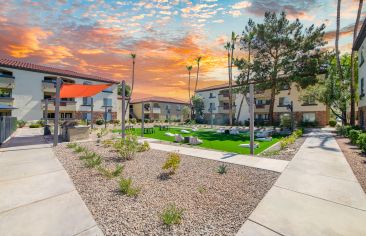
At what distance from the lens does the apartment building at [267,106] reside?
33906mm

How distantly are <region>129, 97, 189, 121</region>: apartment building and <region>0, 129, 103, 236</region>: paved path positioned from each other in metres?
47.4

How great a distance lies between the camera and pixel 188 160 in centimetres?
859

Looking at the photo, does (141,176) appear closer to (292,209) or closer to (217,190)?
(217,190)

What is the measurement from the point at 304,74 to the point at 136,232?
108ft

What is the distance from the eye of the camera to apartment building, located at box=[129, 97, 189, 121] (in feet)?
179

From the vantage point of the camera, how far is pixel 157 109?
181 ft

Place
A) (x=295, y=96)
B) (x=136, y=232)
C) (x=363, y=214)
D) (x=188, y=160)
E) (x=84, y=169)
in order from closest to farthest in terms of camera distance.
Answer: (x=136, y=232), (x=363, y=214), (x=84, y=169), (x=188, y=160), (x=295, y=96)

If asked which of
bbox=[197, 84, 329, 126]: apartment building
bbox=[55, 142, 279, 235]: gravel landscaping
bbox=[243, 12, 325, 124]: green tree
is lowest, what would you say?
bbox=[55, 142, 279, 235]: gravel landscaping

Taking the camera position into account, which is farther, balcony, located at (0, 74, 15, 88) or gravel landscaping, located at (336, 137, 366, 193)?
balcony, located at (0, 74, 15, 88)

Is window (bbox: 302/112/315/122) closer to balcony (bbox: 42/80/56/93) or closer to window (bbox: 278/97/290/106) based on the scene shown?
window (bbox: 278/97/290/106)

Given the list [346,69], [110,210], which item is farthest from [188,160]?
[346,69]

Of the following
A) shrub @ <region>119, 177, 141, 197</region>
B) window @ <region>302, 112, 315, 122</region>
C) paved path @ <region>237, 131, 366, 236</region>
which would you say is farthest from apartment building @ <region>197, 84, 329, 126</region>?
shrub @ <region>119, 177, 141, 197</region>

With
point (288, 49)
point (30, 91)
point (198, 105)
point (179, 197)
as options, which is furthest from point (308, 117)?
point (30, 91)

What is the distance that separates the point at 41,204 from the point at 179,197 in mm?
3286
